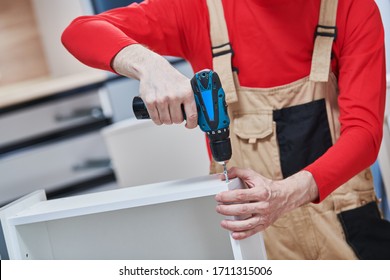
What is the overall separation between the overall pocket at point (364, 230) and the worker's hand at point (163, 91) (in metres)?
0.59

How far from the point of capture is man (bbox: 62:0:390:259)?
153cm

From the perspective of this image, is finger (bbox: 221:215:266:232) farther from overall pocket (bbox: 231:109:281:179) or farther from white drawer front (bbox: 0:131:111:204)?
white drawer front (bbox: 0:131:111:204)

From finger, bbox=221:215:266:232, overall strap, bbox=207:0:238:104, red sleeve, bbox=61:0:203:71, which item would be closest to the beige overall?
overall strap, bbox=207:0:238:104

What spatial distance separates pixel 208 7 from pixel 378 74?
1.52 feet

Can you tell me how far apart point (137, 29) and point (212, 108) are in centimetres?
51

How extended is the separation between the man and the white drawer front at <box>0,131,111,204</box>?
2387 millimetres

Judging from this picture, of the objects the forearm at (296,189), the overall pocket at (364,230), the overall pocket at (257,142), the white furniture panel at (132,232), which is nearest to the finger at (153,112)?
the white furniture panel at (132,232)

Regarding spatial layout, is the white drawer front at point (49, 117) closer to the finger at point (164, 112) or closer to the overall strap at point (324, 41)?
the overall strap at point (324, 41)

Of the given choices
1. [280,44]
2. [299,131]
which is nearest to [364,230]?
[299,131]

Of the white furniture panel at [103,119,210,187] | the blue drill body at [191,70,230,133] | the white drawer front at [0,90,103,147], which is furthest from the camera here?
the white drawer front at [0,90,103,147]

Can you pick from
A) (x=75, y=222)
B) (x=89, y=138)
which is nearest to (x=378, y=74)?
(x=75, y=222)

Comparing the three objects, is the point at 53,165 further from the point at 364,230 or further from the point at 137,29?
the point at 364,230

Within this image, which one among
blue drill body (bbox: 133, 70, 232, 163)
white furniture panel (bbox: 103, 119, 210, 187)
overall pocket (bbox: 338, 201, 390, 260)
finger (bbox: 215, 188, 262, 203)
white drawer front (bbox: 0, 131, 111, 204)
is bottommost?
white drawer front (bbox: 0, 131, 111, 204)

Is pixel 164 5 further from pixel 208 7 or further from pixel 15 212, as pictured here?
pixel 15 212
